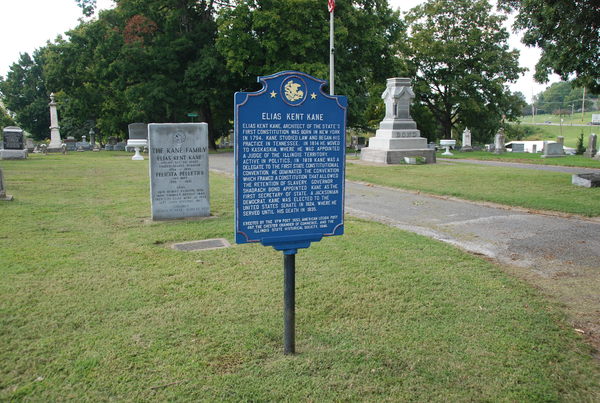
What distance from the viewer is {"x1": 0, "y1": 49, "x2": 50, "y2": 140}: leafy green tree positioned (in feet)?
199

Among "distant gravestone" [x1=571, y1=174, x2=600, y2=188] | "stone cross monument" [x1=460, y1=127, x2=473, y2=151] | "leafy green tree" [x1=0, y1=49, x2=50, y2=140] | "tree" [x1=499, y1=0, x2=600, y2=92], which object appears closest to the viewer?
"tree" [x1=499, y1=0, x2=600, y2=92]

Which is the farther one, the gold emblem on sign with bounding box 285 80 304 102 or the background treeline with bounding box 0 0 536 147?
the background treeline with bounding box 0 0 536 147

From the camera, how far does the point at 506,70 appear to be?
3872 centimetres

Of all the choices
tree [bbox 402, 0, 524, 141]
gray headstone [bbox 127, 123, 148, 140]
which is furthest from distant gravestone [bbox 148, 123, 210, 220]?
tree [bbox 402, 0, 524, 141]

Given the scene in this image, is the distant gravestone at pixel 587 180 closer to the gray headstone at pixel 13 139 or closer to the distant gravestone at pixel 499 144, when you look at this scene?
the distant gravestone at pixel 499 144

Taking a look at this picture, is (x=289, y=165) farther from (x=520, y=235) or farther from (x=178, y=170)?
(x=178, y=170)

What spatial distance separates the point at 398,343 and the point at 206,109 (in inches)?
1278

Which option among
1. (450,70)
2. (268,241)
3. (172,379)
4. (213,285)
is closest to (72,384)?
(172,379)

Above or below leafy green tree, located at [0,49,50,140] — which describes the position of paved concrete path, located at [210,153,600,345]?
below

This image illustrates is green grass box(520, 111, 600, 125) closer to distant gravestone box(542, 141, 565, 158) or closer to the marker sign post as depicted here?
distant gravestone box(542, 141, 565, 158)

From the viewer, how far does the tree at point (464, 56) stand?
125 ft

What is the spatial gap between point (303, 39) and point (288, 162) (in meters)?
25.3

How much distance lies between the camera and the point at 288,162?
3426 millimetres

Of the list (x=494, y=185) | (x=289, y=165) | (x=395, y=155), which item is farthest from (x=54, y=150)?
(x=289, y=165)
